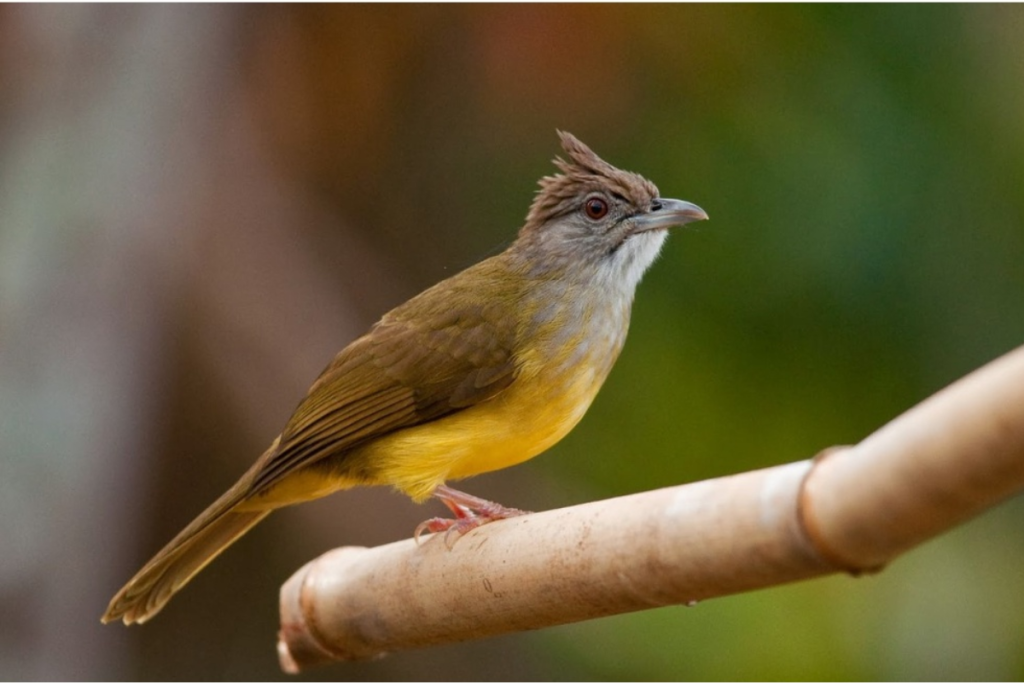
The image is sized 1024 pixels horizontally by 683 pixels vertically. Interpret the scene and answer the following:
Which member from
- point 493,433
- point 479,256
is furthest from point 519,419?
point 479,256

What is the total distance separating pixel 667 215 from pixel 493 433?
0.88 meters

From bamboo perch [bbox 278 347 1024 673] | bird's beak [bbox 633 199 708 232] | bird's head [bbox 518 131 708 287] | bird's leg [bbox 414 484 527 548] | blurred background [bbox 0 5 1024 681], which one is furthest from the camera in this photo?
blurred background [bbox 0 5 1024 681]

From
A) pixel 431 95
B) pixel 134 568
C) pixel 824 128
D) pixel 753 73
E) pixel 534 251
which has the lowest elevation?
pixel 134 568

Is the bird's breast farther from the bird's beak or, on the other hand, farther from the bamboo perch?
the bird's beak

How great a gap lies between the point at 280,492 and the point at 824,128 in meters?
2.74

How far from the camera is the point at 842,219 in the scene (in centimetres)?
540

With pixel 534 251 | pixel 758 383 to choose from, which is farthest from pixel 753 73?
pixel 534 251

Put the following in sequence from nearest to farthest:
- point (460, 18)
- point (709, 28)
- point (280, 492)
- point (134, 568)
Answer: point (280, 492), point (134, 568), point (709, 28), point (460, 18)

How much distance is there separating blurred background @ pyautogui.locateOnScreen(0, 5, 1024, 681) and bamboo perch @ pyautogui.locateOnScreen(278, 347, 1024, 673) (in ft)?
6.58

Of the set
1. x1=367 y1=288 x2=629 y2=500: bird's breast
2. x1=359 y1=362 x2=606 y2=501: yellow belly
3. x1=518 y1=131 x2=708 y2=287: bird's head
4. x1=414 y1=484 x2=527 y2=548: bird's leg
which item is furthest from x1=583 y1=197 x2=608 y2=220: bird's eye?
x1=414 y1=484 x2=527 y2=548: bird's leg

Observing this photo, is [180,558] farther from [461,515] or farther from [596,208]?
[596,208]

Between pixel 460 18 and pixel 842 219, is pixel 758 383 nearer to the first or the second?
pixel 842 219

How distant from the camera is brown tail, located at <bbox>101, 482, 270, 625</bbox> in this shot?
159 inches

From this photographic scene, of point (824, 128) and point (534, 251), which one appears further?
point (824, 128)
